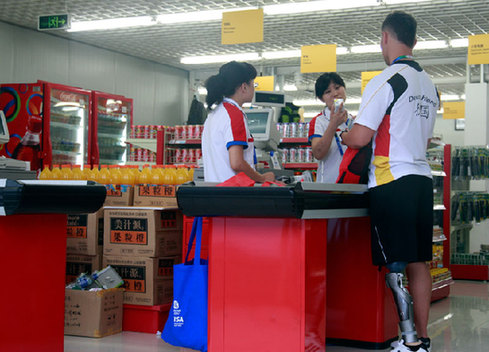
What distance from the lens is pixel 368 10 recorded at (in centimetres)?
898

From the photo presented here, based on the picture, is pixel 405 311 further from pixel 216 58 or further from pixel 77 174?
pixel 216 58

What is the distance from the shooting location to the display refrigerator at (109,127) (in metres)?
10.4

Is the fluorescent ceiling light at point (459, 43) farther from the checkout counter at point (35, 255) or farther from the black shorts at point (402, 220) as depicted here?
the checkout counter at point (35, 255)

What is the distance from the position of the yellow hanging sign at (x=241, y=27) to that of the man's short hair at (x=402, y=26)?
4.08 m

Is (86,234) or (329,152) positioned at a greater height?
(329,152)

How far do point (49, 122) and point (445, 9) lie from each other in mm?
5905

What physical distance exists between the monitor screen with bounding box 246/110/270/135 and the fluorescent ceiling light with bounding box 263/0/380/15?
292 centimetres

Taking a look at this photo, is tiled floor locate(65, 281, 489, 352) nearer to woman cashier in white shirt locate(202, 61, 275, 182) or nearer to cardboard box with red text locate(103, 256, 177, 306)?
cardboard box with red text locate(103, 256, 177, 306)

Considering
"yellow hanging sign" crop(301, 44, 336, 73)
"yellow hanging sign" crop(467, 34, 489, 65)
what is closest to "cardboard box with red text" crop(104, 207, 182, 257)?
"yellow hanging sign" crop(301, 44, 336, 73)

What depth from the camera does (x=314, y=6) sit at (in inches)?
332

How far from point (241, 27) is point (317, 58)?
7.68 ft

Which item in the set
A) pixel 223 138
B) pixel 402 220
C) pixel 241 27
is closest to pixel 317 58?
pixel 241 27

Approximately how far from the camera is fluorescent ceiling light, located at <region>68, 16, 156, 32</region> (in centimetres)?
934

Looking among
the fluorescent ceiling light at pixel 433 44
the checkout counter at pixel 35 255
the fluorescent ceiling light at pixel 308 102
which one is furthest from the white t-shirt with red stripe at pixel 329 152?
the fluorescent ceiling light at pixel 308 102
